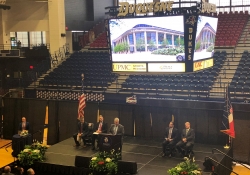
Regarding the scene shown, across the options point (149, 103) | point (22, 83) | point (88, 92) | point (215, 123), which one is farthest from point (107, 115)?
point (22, 83)

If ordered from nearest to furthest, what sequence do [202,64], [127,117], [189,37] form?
1. [189,37]
2. [202,64]
3. [127,117]

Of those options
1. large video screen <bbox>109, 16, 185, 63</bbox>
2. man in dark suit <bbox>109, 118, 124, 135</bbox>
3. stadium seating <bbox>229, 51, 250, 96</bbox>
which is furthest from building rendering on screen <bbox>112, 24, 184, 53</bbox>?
stadium seating <bbox>229, 51, 250, 96</bbox>

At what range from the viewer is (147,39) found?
50.9 ft

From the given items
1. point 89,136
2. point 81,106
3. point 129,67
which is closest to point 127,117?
point 81,106

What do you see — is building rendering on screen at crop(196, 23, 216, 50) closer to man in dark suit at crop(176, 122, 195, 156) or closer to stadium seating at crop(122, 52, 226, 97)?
man in dark suit at crop(176, 122, 195, 156)

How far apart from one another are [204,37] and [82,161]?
6637 millimetres

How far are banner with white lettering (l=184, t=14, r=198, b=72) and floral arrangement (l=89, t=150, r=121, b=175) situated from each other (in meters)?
4.29

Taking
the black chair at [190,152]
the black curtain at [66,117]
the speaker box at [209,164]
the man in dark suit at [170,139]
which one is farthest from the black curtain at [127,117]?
the speaker box at [209,164]

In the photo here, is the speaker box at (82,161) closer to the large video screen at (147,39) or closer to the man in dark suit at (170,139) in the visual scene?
the man in dark suit at (170,139)

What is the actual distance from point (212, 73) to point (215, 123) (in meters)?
6.02

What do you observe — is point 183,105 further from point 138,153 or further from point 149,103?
point 138,153

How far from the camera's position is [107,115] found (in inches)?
739

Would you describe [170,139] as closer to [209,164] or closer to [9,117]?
[209,164]

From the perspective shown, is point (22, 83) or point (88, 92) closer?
point (88, 92)
